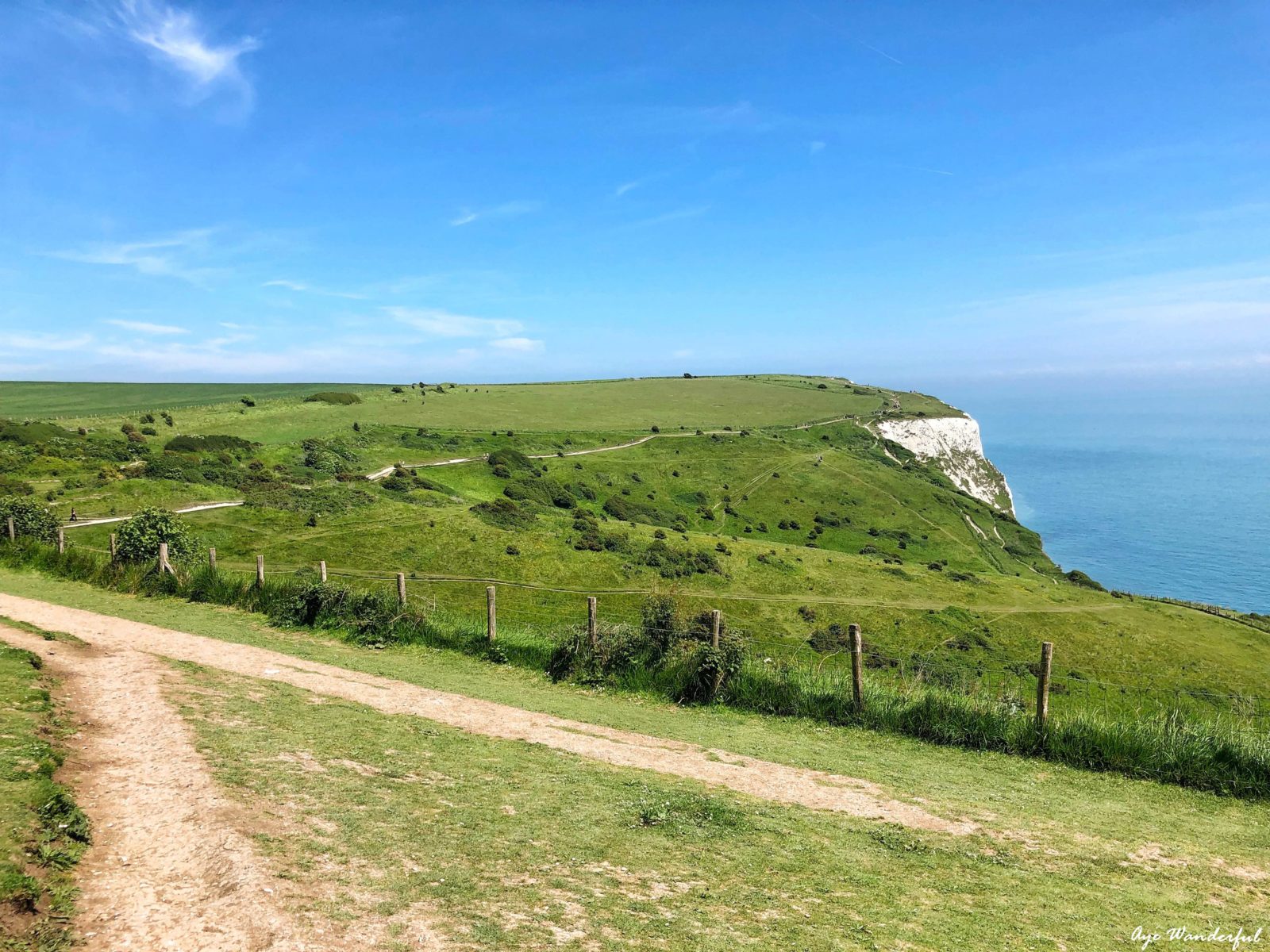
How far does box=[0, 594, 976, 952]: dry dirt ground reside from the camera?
22.5ft

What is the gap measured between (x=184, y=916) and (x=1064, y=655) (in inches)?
2939

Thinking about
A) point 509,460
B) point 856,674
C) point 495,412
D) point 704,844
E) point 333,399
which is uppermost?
point 333,399

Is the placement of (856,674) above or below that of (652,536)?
above

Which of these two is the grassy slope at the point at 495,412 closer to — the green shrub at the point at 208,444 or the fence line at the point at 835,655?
the green shrub at the point at 208,444

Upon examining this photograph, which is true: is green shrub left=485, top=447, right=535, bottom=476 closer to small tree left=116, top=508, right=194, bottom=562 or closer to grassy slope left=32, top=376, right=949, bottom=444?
grassy slope left=32, top=376, right=949, bottom=444

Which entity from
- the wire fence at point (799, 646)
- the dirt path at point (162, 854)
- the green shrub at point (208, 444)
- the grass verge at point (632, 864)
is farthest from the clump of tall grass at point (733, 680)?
the green shrub at point (208, 444)

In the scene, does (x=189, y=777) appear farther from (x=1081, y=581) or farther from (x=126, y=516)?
(x=1081, y=581)

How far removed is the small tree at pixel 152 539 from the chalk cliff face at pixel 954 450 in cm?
15606

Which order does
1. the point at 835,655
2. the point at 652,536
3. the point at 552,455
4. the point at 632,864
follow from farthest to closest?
the point at 552,455 < the point at 652,536 < the point at 835,655 < the point at 632,864

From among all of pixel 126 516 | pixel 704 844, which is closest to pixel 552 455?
pixel 126 516

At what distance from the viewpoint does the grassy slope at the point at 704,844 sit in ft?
25.8

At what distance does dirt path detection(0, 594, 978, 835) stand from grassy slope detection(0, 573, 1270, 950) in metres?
0.66

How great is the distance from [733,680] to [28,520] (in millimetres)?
37608

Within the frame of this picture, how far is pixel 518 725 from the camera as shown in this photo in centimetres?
1606
